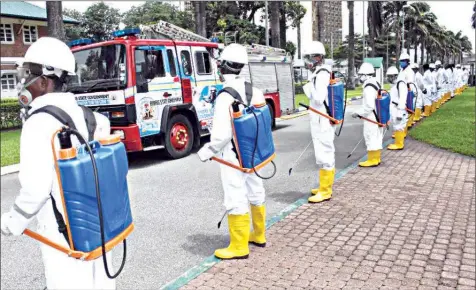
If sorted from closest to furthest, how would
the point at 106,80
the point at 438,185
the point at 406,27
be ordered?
the point at 438,185
the point at 106,80
the point at 406,27

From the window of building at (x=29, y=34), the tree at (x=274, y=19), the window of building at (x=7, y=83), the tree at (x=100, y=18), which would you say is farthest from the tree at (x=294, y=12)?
the window of building at (x=29, y=34)

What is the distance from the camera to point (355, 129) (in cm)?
1359

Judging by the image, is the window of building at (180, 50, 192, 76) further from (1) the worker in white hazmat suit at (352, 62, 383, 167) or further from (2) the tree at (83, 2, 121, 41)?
(2) the tree at (83, 2, 121, 41)

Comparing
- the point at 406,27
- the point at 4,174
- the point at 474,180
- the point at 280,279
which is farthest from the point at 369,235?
the point at 406,27

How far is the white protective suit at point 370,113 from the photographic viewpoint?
7988mm

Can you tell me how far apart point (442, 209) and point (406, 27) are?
53.9 meters

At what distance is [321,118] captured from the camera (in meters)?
5.91

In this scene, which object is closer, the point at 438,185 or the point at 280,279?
the point at 280,279

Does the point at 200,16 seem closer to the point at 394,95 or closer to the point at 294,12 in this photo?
the point at 294,12

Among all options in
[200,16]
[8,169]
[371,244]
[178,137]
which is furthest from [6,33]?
[371,244]

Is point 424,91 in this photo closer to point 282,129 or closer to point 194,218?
point 282,129

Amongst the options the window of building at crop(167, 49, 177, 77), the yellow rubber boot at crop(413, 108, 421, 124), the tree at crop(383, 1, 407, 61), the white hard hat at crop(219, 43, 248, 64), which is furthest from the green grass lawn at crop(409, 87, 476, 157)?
the tree at crop(383, 1, 407, 61)

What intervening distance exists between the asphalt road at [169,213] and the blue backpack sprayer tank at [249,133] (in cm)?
109

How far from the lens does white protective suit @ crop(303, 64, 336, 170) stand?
19.0ft
